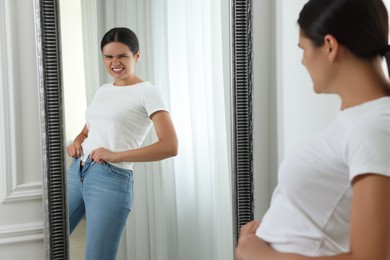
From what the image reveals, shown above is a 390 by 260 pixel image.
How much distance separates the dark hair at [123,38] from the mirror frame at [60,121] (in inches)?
6.1

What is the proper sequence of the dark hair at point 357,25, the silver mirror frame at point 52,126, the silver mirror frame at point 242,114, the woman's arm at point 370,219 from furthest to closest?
the silver mirror frame at point 242,114 < the silver mirror frame at point 52,126 < the dark hair at point 357,25 < the woman's arm at point 370,219

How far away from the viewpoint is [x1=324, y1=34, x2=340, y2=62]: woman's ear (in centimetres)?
96

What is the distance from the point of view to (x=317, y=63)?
1005 mm

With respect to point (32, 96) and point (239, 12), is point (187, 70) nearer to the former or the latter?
point (239, 12)

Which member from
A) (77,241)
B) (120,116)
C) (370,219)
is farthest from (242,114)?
(370,219)

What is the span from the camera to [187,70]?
1936 mm

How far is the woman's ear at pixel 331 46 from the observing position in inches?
37.9

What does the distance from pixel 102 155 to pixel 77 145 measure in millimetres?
92

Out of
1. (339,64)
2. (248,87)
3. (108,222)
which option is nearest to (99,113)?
(108,222)

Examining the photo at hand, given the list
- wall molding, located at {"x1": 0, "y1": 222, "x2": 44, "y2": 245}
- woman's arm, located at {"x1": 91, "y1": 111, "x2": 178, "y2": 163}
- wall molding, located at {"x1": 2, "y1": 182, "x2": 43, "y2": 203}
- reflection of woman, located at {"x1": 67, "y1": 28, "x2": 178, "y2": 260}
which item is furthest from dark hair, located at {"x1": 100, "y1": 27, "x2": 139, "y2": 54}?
wall molding, located at {"x1": 0, "y1": 222, "x2": 44, "y2": 245}

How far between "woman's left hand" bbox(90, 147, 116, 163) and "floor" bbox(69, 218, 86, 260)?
0.72 feet

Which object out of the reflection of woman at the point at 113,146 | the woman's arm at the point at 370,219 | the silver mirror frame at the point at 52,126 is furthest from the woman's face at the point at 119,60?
the woman's arm at the point at 370,219

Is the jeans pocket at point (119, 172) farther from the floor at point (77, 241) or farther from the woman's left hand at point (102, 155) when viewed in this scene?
the floor at point (77, 241)

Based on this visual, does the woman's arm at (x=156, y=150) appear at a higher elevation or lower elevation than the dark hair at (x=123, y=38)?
lower
